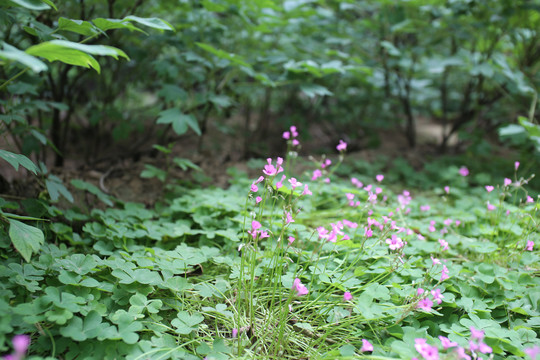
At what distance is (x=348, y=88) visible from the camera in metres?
4.07

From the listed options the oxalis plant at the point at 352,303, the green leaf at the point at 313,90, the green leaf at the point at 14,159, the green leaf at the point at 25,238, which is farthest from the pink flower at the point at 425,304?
the green leaf at the point at 313,90

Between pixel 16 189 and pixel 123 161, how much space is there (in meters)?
0.94

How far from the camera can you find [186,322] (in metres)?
1.20

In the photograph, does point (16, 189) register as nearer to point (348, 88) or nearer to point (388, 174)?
point (388, 174)

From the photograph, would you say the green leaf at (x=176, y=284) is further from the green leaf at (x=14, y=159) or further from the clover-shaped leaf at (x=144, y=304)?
the green leaf at (x=14, y=159)

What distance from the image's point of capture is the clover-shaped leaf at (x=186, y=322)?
1.17 metres

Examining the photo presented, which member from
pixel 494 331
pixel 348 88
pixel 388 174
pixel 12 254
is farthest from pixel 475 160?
pixel 12 254

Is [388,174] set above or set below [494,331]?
below

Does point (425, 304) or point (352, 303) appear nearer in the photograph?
point (425, 304)

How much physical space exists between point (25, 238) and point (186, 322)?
576mm

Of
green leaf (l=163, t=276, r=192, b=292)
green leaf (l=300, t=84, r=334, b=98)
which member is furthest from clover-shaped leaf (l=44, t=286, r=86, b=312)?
green leaf (l=300, t=84, r=334, b=98)

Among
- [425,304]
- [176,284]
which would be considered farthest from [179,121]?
[425,304]

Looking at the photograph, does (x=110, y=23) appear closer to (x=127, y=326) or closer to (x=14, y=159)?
(x=14, y=159)

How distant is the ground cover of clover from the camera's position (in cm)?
110
